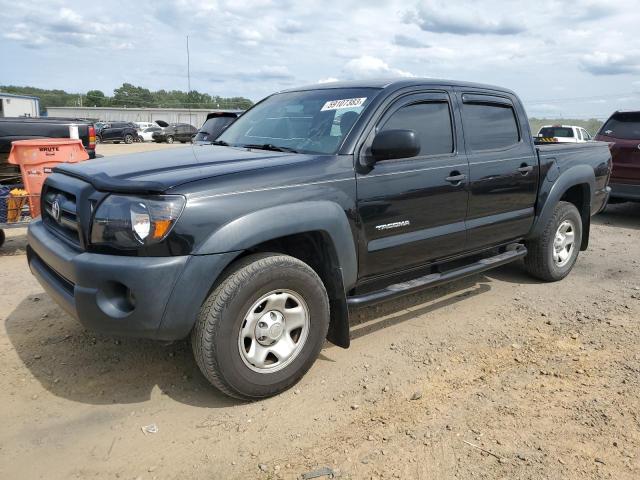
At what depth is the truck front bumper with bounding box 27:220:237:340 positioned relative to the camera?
2611 mm

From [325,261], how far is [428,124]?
144cm

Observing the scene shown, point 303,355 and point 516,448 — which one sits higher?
point 303,355

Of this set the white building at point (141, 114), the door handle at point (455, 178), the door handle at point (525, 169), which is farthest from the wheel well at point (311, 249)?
the white building at point (141, 114)

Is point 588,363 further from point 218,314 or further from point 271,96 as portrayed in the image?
point 271,96

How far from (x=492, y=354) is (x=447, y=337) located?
0.38 meters

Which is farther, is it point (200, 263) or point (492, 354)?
point (492, 354)

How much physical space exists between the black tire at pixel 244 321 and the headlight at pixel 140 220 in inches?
17.9

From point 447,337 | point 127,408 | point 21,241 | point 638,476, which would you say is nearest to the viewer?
point 638,476

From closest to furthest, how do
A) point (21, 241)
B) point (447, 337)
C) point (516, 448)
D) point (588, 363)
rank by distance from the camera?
point (516, 448) → point (588, 363) → point (447, 337) → point (21, 241)

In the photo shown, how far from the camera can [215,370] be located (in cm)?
283

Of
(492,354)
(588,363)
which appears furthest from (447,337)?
(588,363)

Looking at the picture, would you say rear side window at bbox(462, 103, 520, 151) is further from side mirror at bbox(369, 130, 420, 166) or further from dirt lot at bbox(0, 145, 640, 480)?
dirt lot at bbox(0, 145, 640, 480)

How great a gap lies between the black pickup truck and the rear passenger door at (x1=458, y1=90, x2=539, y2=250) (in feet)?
0.05

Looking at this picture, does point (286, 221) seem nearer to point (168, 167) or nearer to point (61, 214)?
point (168, 167)
